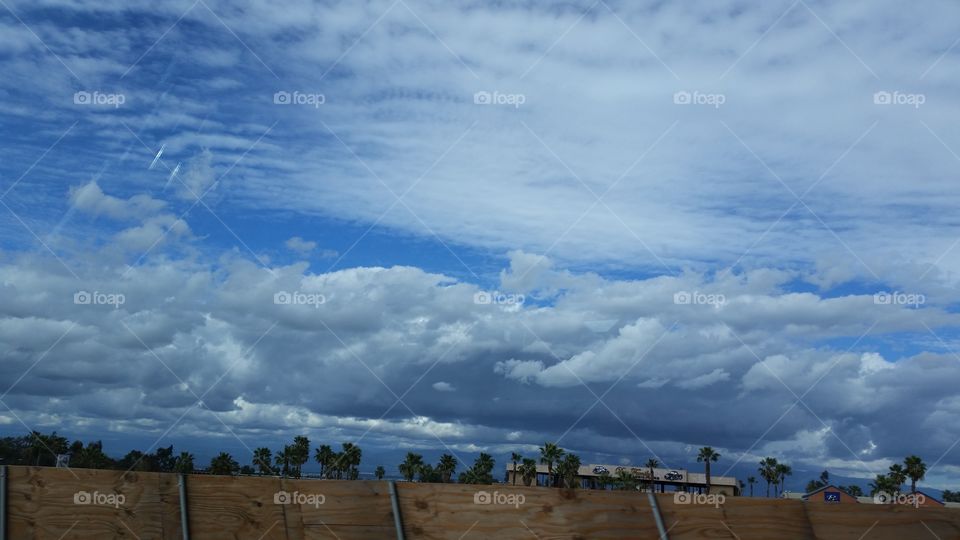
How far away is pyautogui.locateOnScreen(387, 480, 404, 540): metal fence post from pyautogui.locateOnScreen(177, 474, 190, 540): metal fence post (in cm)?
291

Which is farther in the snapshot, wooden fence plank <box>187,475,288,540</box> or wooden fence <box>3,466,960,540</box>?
wooden fence plank <box>187,475,288,540</box>

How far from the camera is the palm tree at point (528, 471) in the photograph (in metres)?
163

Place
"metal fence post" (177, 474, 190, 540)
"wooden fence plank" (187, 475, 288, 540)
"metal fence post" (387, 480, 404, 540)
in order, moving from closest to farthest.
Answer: "metal fence post" (387, 480, 404, 540)
"wooden fence plank" (187, 475, 288, 540)
"metal fence post" (177, 474, 190, 540)

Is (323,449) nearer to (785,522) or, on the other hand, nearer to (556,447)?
(556,447)

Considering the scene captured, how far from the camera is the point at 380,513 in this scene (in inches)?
435

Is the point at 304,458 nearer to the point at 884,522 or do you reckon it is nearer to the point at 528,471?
the point at 528,471

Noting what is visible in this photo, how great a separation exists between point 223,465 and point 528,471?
5983cm

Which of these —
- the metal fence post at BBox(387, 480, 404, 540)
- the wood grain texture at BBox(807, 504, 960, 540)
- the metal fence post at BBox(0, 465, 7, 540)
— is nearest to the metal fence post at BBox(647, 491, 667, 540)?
the wood grain texture at BBox(807, 504, 960, 540)

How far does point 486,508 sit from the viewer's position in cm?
1091

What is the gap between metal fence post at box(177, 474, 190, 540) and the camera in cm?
1150

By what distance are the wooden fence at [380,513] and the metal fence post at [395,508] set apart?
40mm

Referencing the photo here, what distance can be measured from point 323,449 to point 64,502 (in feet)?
542

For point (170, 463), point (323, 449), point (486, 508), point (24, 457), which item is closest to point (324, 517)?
point (486, 508)

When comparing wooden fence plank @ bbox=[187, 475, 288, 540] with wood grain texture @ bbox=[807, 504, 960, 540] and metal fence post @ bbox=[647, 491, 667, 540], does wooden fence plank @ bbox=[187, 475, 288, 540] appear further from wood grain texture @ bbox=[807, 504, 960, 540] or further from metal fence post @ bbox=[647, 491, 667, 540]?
wood grain texture @ bbox=[807, 504, 960, 540]
